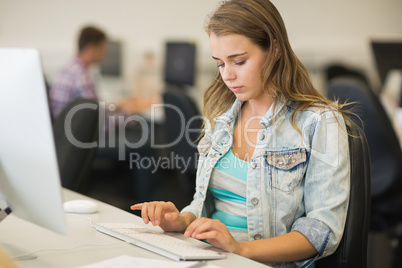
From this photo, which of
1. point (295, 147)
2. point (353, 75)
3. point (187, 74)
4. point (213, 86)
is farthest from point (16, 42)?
point (295, 147)

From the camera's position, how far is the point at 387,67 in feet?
A: 9.35

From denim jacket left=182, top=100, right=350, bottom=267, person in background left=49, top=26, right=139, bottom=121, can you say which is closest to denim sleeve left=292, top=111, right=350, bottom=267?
denim jacket left=182, top=100, right=350, bottom=267

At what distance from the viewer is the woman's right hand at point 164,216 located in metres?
1.02

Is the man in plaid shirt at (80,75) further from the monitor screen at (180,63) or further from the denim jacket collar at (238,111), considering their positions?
the denim jacket collar at (238,111)

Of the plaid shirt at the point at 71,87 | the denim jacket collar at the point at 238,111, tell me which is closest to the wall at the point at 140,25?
the plaid shirt at the point at 71,87

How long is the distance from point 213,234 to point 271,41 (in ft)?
1.52

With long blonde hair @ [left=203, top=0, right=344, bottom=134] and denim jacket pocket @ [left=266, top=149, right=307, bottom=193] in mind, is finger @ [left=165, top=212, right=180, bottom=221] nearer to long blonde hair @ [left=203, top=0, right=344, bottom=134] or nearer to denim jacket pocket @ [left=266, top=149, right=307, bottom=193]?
denim jacket pocket @ [left=266, top=149, right=307, bottom=193]

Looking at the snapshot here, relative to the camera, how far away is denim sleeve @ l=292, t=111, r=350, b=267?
1038 mm

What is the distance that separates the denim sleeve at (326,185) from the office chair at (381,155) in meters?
0.85

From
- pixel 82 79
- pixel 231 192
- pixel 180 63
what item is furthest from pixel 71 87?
pixel 231 192

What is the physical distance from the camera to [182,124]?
8.23ft

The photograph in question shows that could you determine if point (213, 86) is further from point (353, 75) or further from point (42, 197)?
point (353, 75)

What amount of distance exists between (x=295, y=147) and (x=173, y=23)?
12.0 ft

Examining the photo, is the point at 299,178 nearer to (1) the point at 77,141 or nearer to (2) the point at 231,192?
(2) the point at 231,192
